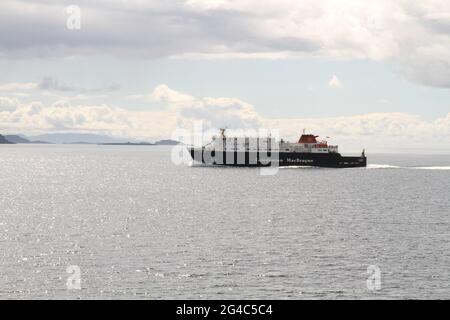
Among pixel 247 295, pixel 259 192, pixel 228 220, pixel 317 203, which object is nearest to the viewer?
pixel 247 295

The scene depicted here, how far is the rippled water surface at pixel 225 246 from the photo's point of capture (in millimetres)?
42406

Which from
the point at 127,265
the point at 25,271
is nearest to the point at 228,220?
the point at 127,265

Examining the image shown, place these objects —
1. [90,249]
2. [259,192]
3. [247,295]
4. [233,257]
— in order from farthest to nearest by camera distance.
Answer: [259,192]
[90,249]
[233,257]
[247,295]

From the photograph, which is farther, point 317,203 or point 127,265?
point 317,203

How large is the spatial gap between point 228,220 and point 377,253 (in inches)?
1048

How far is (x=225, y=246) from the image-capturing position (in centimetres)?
5791

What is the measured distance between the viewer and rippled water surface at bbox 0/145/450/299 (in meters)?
42.4

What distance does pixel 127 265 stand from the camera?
4884 cm

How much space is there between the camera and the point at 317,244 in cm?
5972

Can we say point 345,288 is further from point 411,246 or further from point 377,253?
point 411,246

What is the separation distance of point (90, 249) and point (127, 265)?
8706 mm
